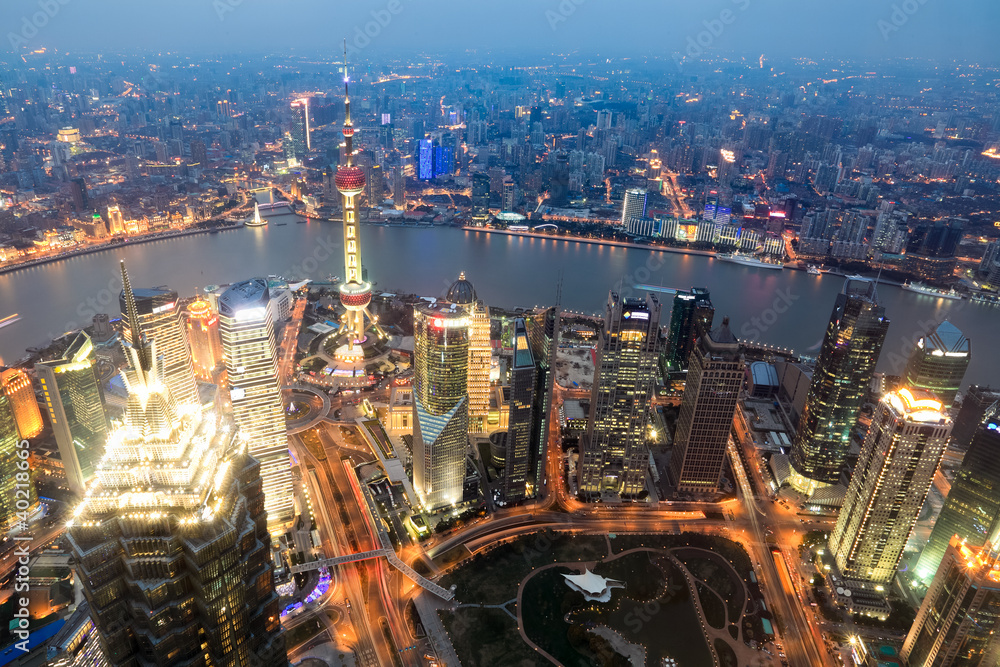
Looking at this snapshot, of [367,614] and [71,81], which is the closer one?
[367,614]

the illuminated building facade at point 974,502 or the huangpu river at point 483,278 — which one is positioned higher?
the illuminated building facade at point 974,502

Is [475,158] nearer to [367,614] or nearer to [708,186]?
[708,186]

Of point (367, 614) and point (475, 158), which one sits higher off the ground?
point (475, 158)

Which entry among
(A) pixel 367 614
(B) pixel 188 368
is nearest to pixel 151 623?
(A) pixel 367 614

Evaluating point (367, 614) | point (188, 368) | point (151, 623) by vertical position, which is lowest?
point (367, 614)

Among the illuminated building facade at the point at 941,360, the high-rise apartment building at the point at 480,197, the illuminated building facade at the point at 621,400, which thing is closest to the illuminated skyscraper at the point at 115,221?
the high-rise apartment building at the point at 480,197

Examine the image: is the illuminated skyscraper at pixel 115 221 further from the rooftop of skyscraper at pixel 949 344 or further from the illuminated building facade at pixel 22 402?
the rooftop of skyscraper at pixel 949 344

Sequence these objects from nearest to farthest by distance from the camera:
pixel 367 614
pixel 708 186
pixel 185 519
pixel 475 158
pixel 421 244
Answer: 1. pixel 185 519
2. pixel 367 614
3. pixel 421 244
4. pixel 708 186
5. pixel 475 158

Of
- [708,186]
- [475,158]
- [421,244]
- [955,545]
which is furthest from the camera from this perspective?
[475,158]
